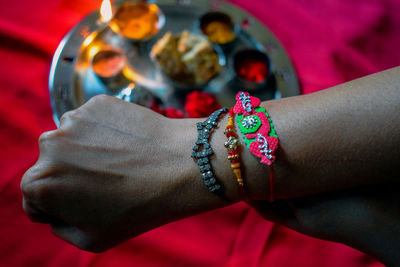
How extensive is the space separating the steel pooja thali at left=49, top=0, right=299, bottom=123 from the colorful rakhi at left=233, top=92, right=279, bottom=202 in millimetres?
406

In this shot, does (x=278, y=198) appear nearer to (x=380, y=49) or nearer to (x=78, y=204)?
(x=78, y=204)

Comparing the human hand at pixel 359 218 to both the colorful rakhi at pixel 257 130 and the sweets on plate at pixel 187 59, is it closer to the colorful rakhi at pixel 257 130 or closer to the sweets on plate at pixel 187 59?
the colorful rakhi at pixel 257 130

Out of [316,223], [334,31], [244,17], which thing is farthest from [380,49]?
[316,223]

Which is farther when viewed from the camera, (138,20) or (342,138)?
(138,20)

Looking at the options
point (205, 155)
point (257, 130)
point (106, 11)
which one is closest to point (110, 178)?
point (205, 155)

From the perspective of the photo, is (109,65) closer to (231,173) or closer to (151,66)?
(151,66)

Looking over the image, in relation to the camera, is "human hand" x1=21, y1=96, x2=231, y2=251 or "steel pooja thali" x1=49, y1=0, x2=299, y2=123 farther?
"steel pooja thali" x1=49, y1=0, x2=299, y2=123

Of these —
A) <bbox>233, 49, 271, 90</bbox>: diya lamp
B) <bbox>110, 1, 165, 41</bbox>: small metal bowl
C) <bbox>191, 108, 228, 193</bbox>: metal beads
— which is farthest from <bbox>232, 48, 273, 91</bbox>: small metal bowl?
<bbox>191, 108, 228, 193</bbox>: metal beads

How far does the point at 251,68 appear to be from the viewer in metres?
1.17

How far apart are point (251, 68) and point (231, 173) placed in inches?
21.5

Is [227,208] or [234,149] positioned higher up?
[234,149]

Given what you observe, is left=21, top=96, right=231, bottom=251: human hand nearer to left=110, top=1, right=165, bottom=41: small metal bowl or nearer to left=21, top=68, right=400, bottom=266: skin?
left=21, top=68, right=400, bottom=266: skin

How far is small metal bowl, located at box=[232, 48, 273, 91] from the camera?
113 cm

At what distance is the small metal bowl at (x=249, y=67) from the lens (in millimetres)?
1133
